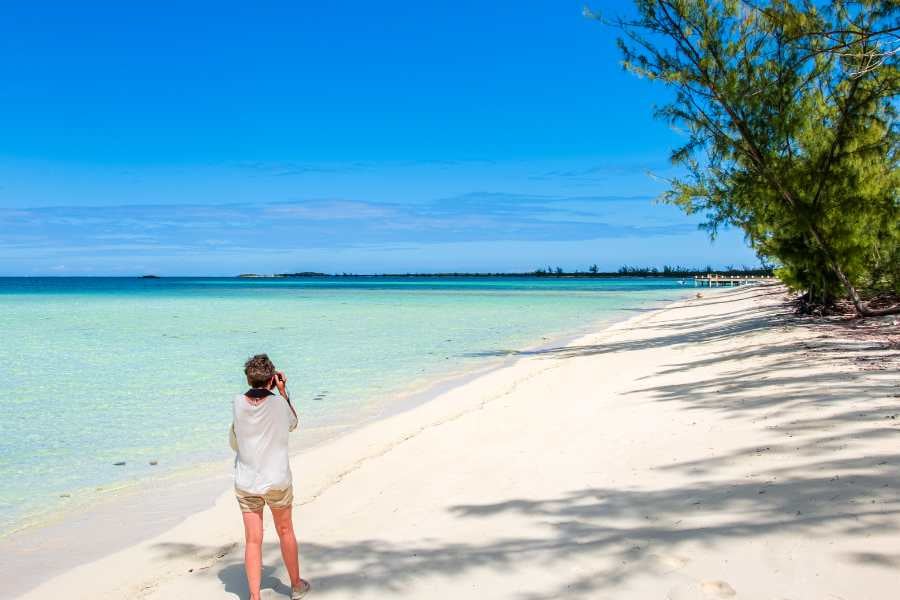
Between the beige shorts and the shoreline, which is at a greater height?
the beige shorts

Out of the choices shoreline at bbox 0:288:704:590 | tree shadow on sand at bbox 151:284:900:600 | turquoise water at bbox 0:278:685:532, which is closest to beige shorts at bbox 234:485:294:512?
tree shadow on sand at bbox 151:284:900:600

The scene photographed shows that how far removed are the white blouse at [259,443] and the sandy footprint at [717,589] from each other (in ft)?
8.19

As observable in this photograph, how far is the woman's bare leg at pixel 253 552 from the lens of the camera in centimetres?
413

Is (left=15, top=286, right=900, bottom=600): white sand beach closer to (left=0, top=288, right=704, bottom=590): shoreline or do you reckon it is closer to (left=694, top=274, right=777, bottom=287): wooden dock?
(left=0, top=288, right=704, bottom=590): shoreline

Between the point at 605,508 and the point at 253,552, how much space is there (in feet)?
8.50

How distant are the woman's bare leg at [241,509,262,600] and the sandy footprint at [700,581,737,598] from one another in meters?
2.60

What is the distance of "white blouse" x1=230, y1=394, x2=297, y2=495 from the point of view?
4.09m

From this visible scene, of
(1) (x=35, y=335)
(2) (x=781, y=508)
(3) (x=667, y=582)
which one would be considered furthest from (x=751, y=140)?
(1) (x=35, y=335)

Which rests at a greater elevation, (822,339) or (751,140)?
(751,140)

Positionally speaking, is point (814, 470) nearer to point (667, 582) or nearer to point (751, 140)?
point (667, 582)

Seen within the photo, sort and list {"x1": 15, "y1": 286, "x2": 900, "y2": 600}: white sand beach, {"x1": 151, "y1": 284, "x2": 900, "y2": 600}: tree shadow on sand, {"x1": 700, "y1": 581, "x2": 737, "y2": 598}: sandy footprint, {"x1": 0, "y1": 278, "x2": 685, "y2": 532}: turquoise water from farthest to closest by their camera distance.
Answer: {"x1": 0, "y1": 278, "x2": 685, "y2": 532}: turquoise water
{"x1": 151, "y1": 284, "x2": 900, "y2": 600}: tree shadow on sand
{"x1": 15, "y1": 286, "x2": 900, "y2": 600}: white sand beach
{"x1": 700, "y1": 581, "x2": 737, "y2": 598}: sandy footprint

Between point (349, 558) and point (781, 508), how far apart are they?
9.88 feet

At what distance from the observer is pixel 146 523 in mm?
6574

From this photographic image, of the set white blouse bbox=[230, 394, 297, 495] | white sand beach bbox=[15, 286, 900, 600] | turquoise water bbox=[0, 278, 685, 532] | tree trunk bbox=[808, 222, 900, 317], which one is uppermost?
tree trunk bbox=[808, 222, 900, 317]
